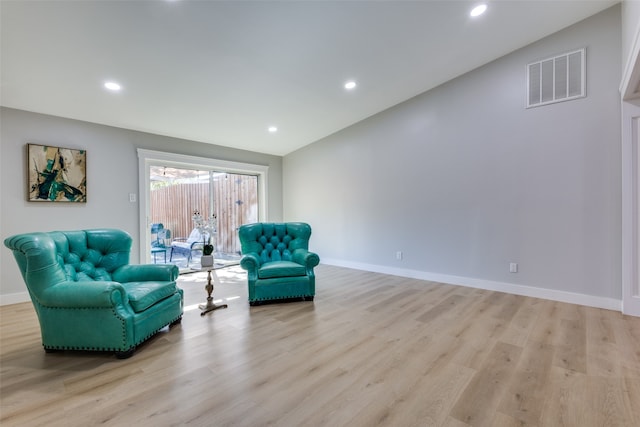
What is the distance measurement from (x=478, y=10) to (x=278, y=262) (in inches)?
144

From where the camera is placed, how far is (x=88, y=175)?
4.06 metres

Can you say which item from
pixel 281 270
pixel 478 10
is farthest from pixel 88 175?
pixel 478 10

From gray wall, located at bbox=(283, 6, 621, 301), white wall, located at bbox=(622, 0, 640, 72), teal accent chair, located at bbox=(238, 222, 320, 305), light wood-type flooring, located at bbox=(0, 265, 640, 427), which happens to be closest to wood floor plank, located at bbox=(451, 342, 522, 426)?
light wood-type flooring, located at bbox=(0, 265, 640, 427)

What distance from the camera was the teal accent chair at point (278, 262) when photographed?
3473mm

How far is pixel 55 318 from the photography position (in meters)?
2.27

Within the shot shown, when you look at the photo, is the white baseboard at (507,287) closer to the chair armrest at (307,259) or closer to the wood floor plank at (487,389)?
the wood floor plank at (487,389)

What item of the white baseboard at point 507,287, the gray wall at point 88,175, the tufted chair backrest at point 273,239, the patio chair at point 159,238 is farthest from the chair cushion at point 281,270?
the patio chair at point 159,238

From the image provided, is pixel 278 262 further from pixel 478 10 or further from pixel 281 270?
pixel 478 10

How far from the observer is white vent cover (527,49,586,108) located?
3.35m

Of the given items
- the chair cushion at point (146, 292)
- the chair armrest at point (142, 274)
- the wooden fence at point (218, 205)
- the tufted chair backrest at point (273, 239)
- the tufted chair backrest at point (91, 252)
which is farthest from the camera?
the wooden fence at point (218, 205)

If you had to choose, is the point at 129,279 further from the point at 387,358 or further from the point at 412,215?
the point at 412,215

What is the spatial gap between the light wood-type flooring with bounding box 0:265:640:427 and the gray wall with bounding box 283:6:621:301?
77 centimetres

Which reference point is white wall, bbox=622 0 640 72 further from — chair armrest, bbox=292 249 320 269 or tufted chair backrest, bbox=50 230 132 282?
tufted chair backrest, bbox=50 230 132 282

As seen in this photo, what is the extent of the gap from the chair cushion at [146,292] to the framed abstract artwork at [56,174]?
2.16 m
